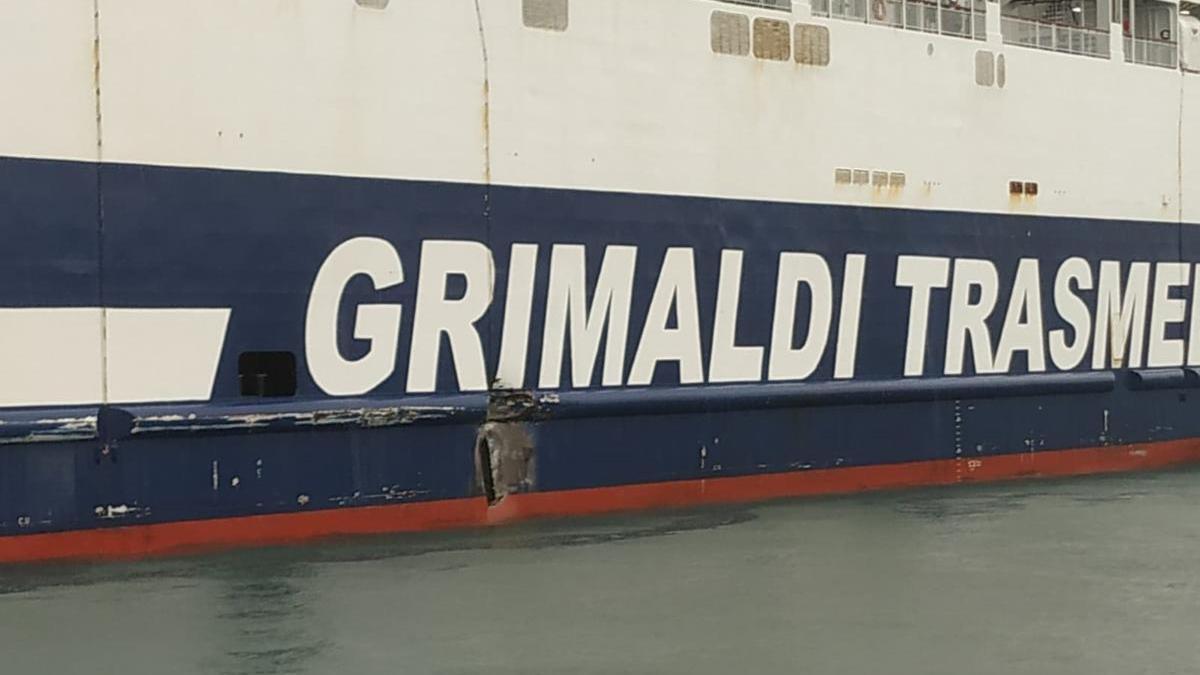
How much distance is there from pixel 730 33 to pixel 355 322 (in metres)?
3.20

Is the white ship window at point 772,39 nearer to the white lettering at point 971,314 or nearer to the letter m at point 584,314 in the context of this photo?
the letter m at point 584,314

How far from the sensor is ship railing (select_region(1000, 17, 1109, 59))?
12.7m

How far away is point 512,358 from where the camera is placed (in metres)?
9.73

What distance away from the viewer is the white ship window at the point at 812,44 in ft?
36.5

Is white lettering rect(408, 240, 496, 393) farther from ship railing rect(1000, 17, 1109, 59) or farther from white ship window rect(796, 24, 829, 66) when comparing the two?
ship railing rect(1000, 17, 1109, 59)

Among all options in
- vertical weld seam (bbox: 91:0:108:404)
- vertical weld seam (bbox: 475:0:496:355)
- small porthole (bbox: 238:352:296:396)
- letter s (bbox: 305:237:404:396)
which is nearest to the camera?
vertical weld seam (bbox: 91:0:108:404)

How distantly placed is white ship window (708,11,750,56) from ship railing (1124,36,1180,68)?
163 inches

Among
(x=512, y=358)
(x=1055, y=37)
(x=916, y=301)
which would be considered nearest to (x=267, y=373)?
(x=512, y=358)

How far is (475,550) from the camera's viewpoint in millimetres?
8891

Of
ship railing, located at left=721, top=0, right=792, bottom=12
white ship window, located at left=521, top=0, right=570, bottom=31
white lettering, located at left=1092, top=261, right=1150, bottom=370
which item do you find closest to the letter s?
white ship window, located at left=521, top=0, right=570, bottom=31

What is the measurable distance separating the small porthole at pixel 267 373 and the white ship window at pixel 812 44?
13.4 feet

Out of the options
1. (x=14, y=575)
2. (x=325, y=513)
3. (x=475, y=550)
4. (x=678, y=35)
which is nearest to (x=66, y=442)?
(x=14, y=575)

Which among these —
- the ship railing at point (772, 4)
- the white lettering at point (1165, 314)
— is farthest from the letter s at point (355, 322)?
the white lettering at point (1165, 314)

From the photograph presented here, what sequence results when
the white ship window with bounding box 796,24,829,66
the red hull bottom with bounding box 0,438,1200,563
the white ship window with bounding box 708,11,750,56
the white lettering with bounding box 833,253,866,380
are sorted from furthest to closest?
the white lettering with bounding box 833,253,866,380
the white ship window with bounding box 796,24,829,66
the white ship window with bounding box 708,11,750,56
the red hull bottom with bounding box 0,438,1200,563
